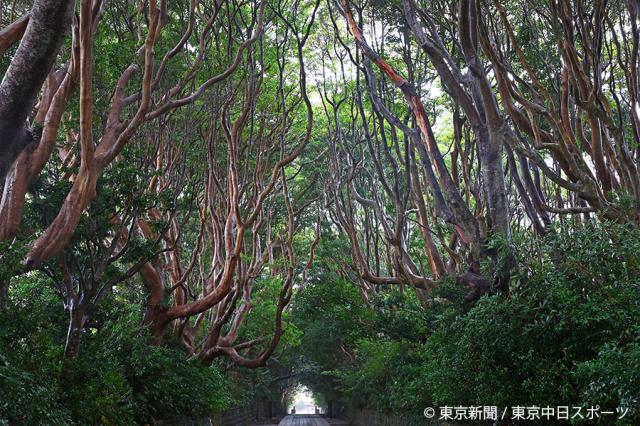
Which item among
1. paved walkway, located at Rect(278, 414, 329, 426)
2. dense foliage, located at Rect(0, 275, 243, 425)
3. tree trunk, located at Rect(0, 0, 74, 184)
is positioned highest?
tree trunk, located at Rect(0, 0, 74, 184)

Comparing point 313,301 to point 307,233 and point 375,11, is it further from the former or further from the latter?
point 307,233

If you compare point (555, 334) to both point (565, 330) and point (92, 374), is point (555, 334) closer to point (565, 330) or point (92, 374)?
point (565, 330)

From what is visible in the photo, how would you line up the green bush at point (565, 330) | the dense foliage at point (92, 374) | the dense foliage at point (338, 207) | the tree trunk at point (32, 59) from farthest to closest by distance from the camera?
the dense foliage at point (338, 207) → the dense foliage at point (92, 374) → the green bush at point (565, 330) → the tree trunk at point (32, 59)

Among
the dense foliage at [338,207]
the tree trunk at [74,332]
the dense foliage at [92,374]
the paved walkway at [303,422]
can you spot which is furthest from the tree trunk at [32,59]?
the paved walkway at [303,422]

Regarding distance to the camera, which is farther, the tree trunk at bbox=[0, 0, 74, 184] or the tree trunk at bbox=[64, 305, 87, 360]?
the tree trunk at bbox=[64, 305, 87, 360]

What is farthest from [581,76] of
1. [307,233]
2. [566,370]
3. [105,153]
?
[307,233]

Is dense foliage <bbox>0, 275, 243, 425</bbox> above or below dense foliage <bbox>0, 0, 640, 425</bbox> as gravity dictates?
below

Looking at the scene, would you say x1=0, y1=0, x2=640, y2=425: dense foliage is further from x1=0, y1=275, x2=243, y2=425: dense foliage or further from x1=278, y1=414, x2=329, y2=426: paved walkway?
x1=278, y1=414, x2=329, y2=426: paved walkway

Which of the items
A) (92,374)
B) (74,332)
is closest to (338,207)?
(74,332)

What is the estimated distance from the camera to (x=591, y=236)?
7.00 meters

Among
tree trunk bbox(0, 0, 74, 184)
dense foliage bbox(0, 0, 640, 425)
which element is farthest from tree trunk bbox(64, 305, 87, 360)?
tree trunk bbox(0, 0, 74, 184)

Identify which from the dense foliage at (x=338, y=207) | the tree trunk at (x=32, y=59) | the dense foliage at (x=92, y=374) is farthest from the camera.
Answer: the dense foliage at (x=338, y=207)

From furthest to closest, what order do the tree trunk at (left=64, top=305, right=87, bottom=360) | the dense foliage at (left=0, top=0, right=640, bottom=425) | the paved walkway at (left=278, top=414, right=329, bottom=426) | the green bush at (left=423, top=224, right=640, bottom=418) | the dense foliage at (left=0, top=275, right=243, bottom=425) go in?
1. the paved walkway at (left=278, top=414, right=329, bottom=426)
2. the tree trunk at (left=64, top=305, right=87, bottom=360)
3. the dense foliage at (left=0, top=0, right=640, bottom=425)
4. the dense foliage at (left=0, top=275, right=243, bottom=425)
5. the green bush at (left=423, top=224, right=640, bottom=418)

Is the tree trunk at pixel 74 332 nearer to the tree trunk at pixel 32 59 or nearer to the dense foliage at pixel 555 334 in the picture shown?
the tree trunk at pixel 32 59
